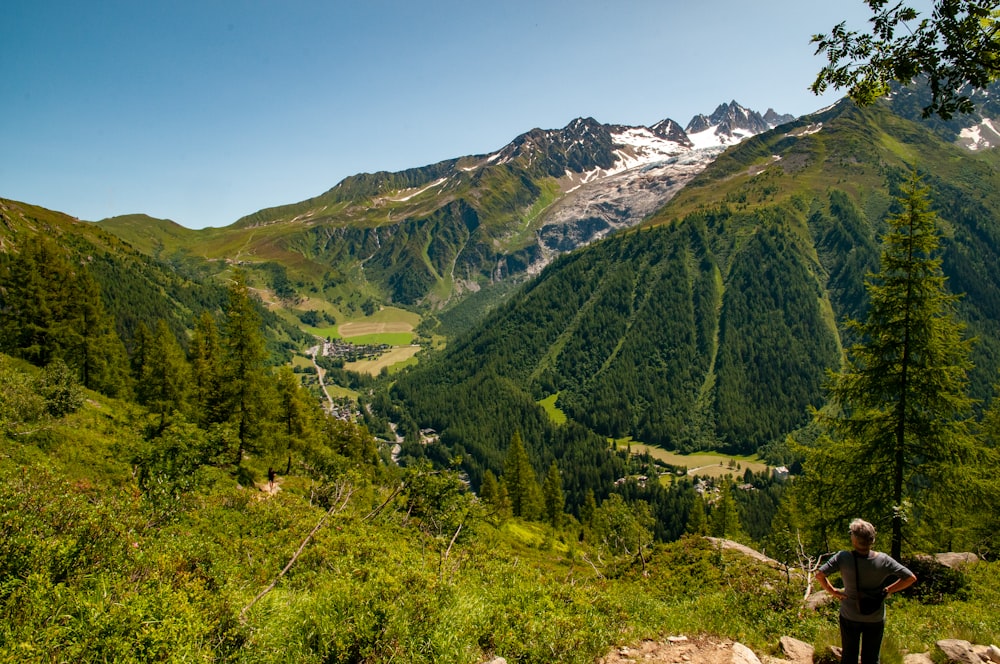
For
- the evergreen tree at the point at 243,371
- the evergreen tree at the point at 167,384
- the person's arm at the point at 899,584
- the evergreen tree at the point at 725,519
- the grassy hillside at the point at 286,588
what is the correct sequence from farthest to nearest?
the evergreen tree at the point at 725,519
the evergreen tree at the point at 167,384
the evergreen tree at the point at 243,371
the person's arm at the point at 899,584
the grassy hillside at the point at 286,588

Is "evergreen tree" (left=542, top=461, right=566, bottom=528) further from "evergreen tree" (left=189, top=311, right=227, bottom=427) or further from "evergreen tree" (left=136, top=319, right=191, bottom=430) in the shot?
"evergreen tree" (left=136, top=319, right=191, bottom=430)

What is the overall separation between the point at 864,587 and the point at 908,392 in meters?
14.1

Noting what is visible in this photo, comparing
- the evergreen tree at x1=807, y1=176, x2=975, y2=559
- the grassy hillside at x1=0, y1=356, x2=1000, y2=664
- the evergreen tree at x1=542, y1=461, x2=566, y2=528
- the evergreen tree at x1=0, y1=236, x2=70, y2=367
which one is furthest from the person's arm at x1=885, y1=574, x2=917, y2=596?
the evergreen tree at x1=542, y1=461, x2=566, y2=528

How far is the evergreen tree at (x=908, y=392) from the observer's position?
60.7ft

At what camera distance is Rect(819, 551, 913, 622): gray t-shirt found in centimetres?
873

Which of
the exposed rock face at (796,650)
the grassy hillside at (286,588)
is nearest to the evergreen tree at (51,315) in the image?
the grassy hillside at (286,588)

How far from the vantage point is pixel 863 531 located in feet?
28.8

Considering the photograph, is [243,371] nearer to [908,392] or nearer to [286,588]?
[286,588]

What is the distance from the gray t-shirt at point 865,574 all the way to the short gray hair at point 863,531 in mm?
283

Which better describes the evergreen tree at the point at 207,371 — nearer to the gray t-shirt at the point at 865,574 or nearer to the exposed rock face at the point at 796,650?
the exposed rock face at the point at 796,650

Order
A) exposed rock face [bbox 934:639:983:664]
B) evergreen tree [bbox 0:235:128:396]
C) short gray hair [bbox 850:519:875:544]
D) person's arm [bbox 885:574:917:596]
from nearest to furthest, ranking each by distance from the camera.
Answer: person's arm [bbox 885:574:917:596]
short gray hair [bbox 850:519:875:544]
exposed rock face [bbox 934:639:983:664]
evergreen tree [bbox 0:235:128:396]

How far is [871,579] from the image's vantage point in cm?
877

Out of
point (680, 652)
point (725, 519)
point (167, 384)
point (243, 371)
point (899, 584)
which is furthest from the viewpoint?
point (725, 519)

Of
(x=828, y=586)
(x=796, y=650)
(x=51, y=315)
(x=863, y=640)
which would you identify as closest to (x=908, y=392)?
(x=796, y=650)
